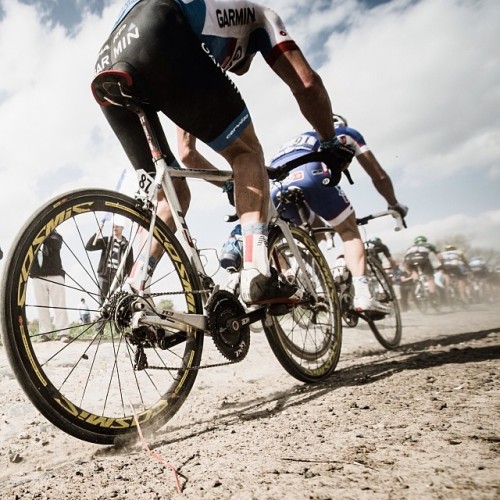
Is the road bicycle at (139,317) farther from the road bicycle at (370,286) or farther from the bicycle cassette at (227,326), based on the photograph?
the road bicycle at (370,286)

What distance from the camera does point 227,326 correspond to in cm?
206

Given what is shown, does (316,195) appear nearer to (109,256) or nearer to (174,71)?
(174,71)

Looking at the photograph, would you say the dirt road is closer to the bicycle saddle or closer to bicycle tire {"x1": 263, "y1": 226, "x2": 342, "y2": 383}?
bicycle tire {"x1": 263, "y1": 226, "x2": 342, "y2": 383}

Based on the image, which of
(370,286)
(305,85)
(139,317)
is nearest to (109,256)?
(139,317)

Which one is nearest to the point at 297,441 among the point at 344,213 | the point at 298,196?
the point at 298,196

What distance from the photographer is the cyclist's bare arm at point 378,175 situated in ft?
13.9

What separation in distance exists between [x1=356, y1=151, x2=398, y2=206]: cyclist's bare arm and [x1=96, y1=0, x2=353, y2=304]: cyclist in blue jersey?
6.60 ft

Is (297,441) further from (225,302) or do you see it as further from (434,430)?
(225,302)

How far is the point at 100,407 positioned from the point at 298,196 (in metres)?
2.61

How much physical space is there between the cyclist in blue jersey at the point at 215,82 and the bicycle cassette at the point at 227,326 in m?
0.14

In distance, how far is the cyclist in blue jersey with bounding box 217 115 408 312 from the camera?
12.8ft

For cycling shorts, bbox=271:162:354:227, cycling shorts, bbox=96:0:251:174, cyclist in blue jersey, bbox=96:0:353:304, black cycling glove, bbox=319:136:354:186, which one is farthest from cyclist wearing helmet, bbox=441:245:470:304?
cycling shorts, bbox=96:0:251:174

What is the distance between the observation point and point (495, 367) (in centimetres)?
232

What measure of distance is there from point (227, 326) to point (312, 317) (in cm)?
113
